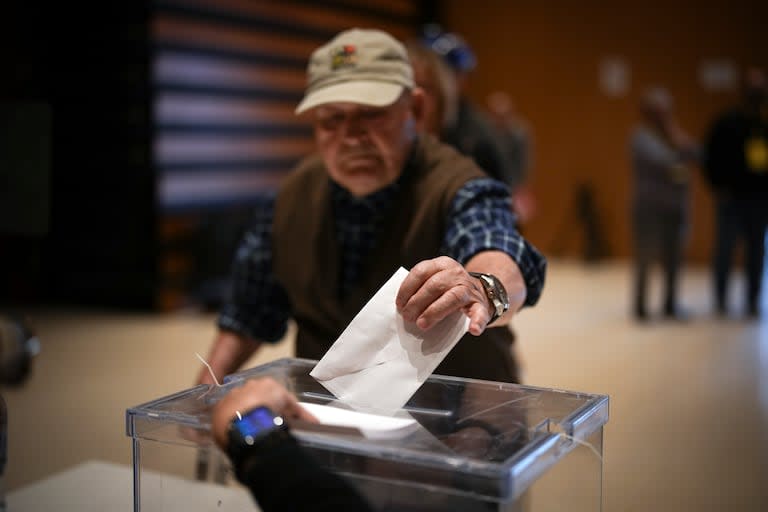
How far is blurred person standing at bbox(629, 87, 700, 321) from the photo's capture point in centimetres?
534

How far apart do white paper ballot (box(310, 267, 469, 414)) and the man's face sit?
1.74 ft

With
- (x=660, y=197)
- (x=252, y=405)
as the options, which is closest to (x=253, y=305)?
(x=252, y=405)

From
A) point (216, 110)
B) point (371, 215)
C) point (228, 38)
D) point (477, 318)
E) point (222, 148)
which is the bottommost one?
point (477, 318)

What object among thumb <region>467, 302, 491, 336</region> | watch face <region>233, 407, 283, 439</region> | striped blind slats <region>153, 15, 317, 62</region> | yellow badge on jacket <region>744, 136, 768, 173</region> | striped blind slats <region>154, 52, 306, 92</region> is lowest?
watch face <region>233, 407, 283, 439</region>

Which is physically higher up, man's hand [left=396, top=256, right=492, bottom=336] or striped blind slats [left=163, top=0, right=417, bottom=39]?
striped blind slats [left=163, top=0, right=417, bottom=39]

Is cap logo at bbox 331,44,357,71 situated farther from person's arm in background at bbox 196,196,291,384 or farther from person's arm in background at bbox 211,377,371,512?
person's arm in background at bbox 211,377,371,512

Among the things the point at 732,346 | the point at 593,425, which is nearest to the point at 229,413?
the point at 593,425

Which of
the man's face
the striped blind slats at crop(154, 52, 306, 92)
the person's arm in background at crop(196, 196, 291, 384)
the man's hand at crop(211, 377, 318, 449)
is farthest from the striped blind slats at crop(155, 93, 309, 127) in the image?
the man's hand at crop(211, 377, 318, 449)

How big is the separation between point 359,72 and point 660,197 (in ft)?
13.8

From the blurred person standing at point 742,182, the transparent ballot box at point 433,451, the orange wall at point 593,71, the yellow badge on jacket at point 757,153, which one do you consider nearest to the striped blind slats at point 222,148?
the orange wall at point 593,71

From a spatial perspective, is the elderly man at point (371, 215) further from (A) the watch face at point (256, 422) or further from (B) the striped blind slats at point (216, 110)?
(B) the striped blind slats at point (216, 110)

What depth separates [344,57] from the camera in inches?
61.0

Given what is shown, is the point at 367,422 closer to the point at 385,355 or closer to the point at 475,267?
the point at 385,355

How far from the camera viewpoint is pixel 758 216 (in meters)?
5.61
